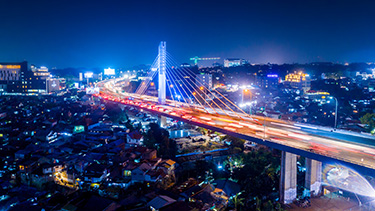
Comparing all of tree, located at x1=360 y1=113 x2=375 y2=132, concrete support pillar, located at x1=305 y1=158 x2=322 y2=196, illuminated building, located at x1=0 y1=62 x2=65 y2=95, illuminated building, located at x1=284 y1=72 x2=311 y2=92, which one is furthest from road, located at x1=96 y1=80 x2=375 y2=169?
illuminated building, located at x1=0 y1=62 x2=65 y2=95

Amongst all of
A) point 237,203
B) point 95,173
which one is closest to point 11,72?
point 95,173

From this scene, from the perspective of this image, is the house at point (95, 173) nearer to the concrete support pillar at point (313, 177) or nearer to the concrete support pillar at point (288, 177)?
the concrete support pillar at point (288, 177)

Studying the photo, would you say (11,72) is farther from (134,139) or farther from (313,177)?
(313,177)

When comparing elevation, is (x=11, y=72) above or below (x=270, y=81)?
above

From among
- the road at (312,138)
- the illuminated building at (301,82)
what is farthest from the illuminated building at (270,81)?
the road at (312,138)

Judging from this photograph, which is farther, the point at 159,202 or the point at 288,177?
the point at 288,177
